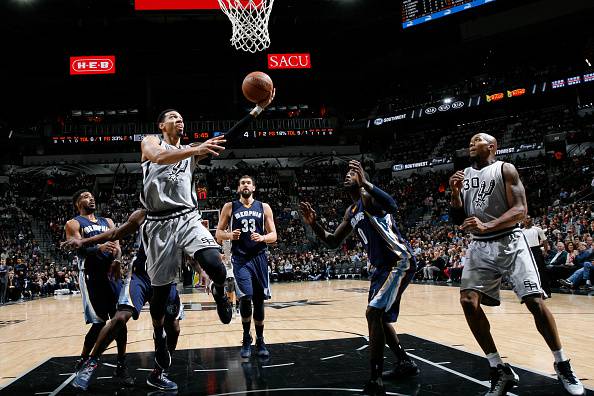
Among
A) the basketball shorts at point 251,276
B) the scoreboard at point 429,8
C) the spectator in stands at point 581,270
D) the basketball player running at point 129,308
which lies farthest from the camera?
the scoreboard at point 429,8

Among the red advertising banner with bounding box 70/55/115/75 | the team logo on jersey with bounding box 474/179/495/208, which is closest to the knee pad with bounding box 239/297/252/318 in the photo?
the team logo on jersey with bounding box 474/179/495/208

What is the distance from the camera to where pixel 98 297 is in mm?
5234

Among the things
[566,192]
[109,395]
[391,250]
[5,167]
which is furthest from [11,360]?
[5,167]

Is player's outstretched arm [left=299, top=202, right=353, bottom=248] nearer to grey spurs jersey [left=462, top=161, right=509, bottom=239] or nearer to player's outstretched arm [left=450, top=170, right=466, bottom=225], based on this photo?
player's outstretched arm [left=450, top=170, right=466, bottom=225]

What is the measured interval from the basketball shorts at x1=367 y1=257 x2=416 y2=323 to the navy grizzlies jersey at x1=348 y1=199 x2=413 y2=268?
57 millimetres

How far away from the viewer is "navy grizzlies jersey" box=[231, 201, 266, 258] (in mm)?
6297

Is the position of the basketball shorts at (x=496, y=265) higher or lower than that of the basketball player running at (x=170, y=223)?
lower

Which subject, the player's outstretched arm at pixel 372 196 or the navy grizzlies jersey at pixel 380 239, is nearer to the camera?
the player's outstretched arm at pixel 372 196

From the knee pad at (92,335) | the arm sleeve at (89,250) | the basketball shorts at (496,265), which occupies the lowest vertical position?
the knee pad at (92,335)

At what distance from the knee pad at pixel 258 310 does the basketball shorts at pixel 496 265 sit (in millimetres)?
2638

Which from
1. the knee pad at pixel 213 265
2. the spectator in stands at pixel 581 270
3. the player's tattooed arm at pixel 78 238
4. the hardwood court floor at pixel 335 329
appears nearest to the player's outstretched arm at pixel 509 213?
the hardwood court floor at pixel 335 329

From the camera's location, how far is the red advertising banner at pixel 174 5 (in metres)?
21.2

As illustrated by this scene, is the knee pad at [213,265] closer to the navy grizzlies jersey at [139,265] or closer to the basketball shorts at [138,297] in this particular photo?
the basketball shorts at [138,297]

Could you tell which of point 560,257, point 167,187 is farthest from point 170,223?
point 560,257
